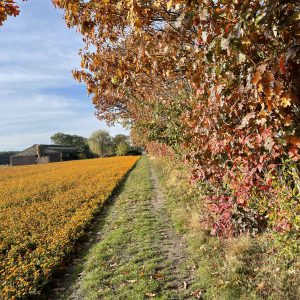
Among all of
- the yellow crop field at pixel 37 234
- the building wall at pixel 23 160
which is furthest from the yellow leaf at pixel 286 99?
the building wall at pixel 23 160

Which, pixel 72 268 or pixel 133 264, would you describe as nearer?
pixel 133 264

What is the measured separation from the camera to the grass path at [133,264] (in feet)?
18.9

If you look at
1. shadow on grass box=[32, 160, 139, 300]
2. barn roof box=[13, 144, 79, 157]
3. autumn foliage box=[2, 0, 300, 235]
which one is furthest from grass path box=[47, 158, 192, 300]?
barn roof box=[13, 144, 79, 157]

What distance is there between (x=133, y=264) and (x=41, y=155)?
3420 inches

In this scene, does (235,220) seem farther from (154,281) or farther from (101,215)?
(101,215)

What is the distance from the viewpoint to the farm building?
3415 inches

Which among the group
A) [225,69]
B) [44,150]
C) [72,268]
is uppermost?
[44,150]

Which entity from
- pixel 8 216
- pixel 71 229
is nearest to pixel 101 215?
pixel 71 229

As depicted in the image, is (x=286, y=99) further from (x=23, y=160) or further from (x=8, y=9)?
(x=23, y=160)

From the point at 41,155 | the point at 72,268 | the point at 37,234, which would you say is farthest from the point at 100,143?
the point at 72,268

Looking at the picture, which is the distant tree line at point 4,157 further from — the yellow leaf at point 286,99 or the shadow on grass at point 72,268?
the yellow leaf at point 286,99

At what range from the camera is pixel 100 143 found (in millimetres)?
98062

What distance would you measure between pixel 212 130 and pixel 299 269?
2514mm

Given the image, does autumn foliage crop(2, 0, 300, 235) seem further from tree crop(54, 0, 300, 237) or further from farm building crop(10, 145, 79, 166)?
farm building crop(10, 145, 79, 166)
